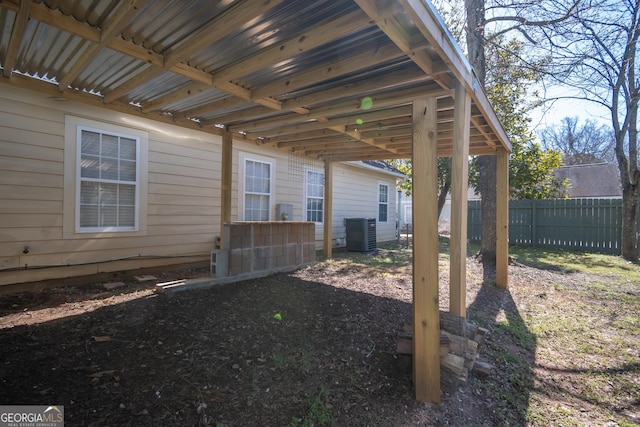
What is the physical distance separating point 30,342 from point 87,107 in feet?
11.2

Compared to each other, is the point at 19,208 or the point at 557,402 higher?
the point at 19,208

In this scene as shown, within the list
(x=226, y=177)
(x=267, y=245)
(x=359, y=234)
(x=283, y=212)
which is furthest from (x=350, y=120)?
(x=359, y=234)

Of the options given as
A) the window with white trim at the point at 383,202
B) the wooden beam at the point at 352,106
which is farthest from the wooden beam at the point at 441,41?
the window with white trim at the point at 383,202

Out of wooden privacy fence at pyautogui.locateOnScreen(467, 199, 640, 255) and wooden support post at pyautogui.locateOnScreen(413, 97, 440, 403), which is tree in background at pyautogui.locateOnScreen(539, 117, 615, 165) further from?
wooden support post at pyautogui.locateOnScreen(413, 97, 440, 403)

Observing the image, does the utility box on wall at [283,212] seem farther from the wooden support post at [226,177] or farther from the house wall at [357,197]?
the wooden support post at [226,177]

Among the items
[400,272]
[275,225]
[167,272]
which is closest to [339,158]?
[275,225]

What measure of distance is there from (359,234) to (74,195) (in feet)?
22.1

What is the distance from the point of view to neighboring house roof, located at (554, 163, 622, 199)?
21.3 meters

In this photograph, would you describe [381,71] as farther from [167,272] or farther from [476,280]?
[167,272]

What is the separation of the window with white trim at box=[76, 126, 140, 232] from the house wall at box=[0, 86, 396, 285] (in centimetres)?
11

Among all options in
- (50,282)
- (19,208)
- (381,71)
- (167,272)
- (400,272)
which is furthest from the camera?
(400,272)

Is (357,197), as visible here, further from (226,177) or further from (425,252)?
(425,252)

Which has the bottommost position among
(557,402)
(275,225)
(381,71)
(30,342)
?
(557,402)

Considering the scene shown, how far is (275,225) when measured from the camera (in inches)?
222
